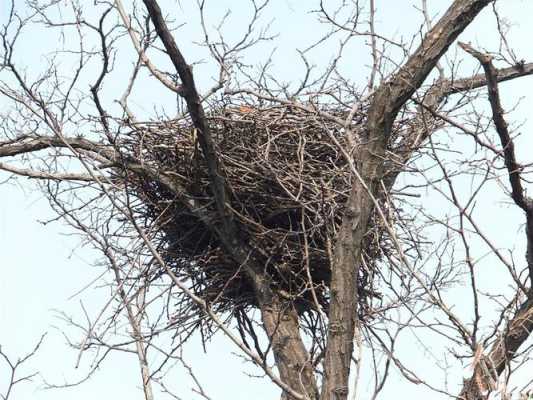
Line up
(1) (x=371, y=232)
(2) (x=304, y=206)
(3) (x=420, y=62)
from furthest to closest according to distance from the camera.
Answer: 1. (1) (x=371, y=232)
2. (2) (x=304, y=206)
3. (3) (x=420, y=62)

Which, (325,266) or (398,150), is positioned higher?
(398,150)

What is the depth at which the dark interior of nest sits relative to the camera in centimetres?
522

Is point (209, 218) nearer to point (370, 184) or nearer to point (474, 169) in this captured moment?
point (370, 184)

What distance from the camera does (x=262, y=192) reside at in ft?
17.3

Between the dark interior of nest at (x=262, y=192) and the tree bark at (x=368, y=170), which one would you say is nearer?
the tree bark at (x=368, y=170)

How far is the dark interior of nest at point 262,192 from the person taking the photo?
205 inches

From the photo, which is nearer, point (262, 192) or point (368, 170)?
point (368, 170)

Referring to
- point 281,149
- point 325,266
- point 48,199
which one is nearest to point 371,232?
point 325,266

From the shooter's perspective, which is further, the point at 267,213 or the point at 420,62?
the point at 267,213

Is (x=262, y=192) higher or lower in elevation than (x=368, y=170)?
higher

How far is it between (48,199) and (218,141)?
98 centimetres

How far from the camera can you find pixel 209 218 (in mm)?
5258

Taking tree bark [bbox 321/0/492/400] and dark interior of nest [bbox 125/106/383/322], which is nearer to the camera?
tree bark [bbox 321/0/492/400]

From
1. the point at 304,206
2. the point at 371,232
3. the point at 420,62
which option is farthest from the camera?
the point at 371,232
